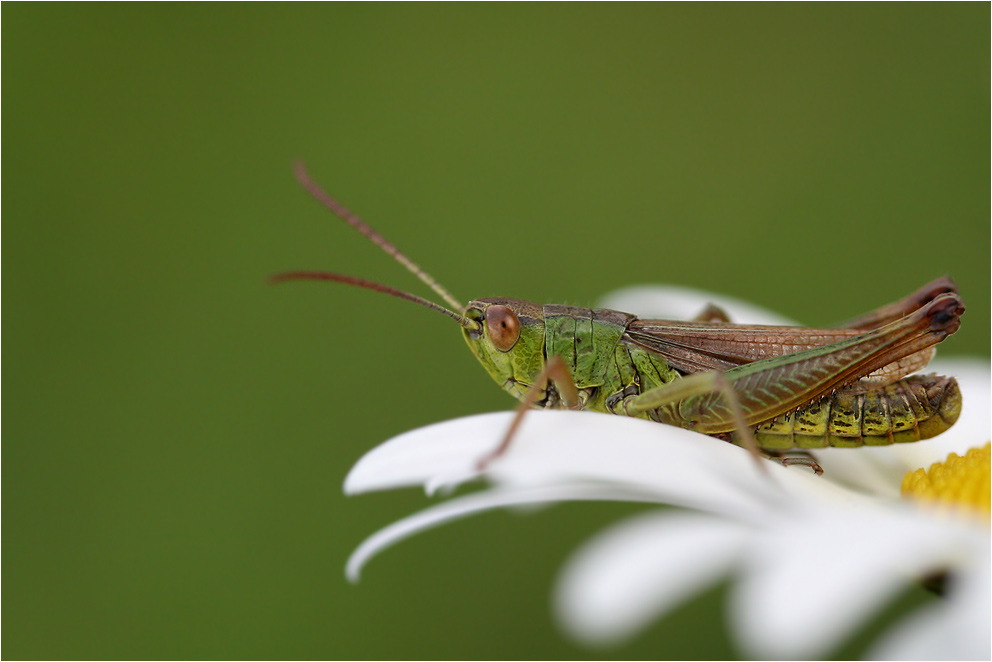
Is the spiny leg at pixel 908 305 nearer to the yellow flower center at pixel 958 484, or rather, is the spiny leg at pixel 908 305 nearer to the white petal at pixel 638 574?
the yellow flower center at pixel 958 484

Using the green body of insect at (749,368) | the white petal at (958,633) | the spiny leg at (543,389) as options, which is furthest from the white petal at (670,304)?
the white petal at (958,633)

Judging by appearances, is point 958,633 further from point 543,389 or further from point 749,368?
point 543,389

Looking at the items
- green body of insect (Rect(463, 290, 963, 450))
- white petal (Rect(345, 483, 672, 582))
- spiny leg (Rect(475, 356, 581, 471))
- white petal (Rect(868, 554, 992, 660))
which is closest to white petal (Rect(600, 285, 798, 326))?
green body of insect (Rect(463, 290, 963, 450))

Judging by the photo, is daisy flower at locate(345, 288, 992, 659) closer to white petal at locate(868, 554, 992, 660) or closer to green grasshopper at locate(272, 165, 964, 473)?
white petal at locate(868, 554, 992, 660)

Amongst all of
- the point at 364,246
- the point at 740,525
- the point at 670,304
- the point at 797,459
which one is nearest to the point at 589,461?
the point at 740,525

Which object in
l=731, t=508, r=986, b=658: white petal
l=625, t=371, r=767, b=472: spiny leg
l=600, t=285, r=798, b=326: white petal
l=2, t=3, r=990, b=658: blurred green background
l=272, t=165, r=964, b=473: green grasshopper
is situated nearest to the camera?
l=731, t=508, r=986, b=658: white petal

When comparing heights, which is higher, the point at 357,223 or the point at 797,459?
Answer: the point at 357,223

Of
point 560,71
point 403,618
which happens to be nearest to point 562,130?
point 560,71
